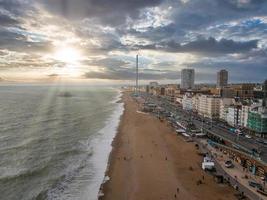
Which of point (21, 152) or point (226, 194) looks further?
point (21, 152)

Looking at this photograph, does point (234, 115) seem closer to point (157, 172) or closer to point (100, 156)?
point (100, 156)

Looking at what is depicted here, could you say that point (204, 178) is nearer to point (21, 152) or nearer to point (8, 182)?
point (8, 182)

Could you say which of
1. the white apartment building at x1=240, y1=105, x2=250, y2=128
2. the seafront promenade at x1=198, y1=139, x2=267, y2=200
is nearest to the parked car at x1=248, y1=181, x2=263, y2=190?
the seafront promenade at x1=198, y1=139, x2=267, y2=200

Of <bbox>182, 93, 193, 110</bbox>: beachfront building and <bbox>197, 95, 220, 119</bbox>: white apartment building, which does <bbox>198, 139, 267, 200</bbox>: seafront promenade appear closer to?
<bbox>197, 95, 220, 119</bbox>: white apartment building

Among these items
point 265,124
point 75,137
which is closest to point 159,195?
point 75,137

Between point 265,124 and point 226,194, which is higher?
point 265,124

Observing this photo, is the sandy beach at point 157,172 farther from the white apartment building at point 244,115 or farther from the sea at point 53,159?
the white apartment building at point 244,115

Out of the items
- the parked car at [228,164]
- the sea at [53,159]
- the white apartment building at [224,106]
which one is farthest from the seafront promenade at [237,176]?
the white apartment building at [224,106]
